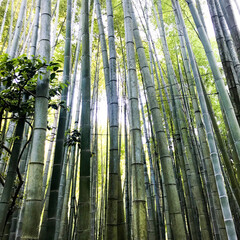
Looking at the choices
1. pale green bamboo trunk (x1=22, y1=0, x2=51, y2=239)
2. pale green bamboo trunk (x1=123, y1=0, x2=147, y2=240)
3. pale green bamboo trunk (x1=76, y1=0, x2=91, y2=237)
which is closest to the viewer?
pale green bamboo trunk (x1=22, y1=0, x2=51, y2=239)

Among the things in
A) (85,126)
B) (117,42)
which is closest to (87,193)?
(85,126)

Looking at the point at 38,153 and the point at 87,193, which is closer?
the point at 38,153

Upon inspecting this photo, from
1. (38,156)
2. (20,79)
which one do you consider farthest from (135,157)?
(20,79)

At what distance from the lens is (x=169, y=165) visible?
176 centimetres

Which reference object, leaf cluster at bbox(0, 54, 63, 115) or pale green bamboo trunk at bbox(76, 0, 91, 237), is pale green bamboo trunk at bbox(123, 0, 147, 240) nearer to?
pale green bamboo trunk at bbox(76, 0, 91, 237)

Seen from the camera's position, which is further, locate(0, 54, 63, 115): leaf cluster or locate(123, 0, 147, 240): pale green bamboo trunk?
locate(0, 54, 63, 115): leaf cluster

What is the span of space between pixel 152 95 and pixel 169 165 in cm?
60

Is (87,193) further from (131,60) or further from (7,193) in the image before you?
(131,60)

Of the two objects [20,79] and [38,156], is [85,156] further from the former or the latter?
[20,79]

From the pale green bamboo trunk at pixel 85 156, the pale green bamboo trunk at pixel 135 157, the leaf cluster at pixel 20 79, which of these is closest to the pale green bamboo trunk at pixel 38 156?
the leaf cluster at pixel 20 79

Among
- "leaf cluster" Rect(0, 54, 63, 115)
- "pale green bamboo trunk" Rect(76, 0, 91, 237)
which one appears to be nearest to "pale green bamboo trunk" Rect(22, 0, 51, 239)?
"leaf cluster" Rect(0, 54, 63, 115)

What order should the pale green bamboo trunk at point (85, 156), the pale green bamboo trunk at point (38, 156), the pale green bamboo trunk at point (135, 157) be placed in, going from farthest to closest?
the pale green bamboo trunk at point (85, 156)
the pale green bamboo trunk at point (135, 157)
the pale green bamboo trunk at point (38, 156)

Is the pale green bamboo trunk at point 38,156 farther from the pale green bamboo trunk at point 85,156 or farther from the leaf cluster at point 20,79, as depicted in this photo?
the pale green bamboo trunk at point 85,156

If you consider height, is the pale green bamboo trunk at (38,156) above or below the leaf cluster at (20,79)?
below
